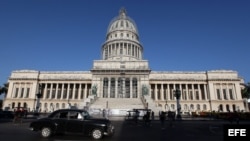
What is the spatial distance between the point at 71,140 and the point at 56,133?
262cm

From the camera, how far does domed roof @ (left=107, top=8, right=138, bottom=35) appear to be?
319 feet

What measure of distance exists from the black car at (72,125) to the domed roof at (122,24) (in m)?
84.6

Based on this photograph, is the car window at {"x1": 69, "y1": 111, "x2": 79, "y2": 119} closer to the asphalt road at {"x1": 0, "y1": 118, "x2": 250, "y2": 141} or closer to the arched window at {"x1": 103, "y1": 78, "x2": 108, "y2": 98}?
the asphalt road at {"x1": 0, "y1": 118, "x2": 250, "y2": 141}

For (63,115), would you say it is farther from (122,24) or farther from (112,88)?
(122,24)

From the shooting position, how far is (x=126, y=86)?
237 ft

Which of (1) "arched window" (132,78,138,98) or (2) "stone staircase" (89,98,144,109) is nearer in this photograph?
(2) "stone staircase" (89,98,144,109)

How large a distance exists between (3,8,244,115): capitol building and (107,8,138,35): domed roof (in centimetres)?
2507

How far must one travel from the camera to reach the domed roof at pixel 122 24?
9738cm

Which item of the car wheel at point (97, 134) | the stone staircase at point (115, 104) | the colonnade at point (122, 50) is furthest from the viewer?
the colonnade at point (122, 50)

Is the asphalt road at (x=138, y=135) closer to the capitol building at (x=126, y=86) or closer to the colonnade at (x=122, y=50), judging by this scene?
the capitol building at (x=126, y=86)

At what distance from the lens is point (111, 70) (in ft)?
237

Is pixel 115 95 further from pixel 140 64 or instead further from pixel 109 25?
pixel 109 25

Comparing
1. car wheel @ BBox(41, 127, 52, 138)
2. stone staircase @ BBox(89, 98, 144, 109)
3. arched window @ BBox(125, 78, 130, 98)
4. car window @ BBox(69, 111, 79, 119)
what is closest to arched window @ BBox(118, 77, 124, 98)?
arched window @ BBox(125, 78, 130, 98)

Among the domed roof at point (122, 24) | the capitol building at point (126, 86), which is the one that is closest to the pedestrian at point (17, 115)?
the capitol building at point (126, 86)
